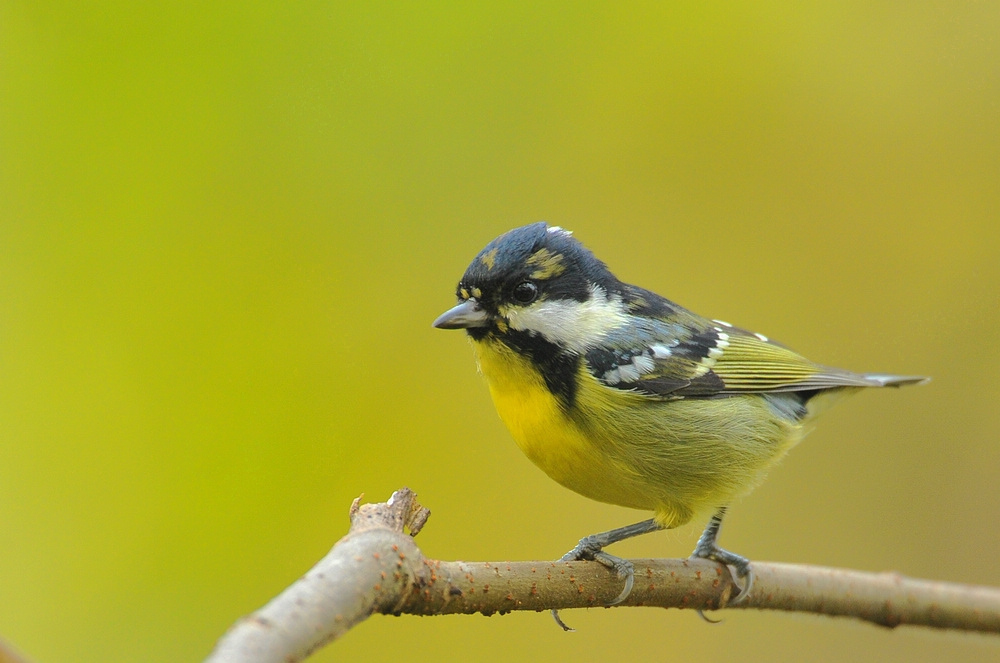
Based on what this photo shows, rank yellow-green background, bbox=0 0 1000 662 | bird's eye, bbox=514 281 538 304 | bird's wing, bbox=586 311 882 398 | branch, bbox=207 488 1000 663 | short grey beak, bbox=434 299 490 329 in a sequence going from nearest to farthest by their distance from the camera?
1. branch, bbox=207 488 1000 663
2. short grey beak, bbox=434 299 490 329
3. bird's eye, bbox=514 281 538 304
4. bird's wing, bbox=586 311 882 398
5. yellow-green background, bbox=0 0 1000 662

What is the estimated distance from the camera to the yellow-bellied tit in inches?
136

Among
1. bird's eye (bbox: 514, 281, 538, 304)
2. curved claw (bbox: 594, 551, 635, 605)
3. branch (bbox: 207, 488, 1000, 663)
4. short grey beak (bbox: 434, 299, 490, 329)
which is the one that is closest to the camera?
branch (bbox: 207, 488, 1000, 663)

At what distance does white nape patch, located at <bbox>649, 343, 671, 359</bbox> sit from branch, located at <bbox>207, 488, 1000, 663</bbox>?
0.87m

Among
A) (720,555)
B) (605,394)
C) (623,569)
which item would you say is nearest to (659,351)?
(605,394)

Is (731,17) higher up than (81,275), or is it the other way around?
(731,17)

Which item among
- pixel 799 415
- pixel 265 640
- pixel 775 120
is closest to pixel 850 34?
pixel 775 120

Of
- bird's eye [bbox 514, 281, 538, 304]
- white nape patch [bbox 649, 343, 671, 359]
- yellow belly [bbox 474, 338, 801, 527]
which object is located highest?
white nape patch [bbox 649, 343, 671, 359]

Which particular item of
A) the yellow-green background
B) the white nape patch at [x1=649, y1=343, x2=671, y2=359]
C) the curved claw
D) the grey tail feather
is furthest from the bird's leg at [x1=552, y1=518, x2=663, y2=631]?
the grey tail feather

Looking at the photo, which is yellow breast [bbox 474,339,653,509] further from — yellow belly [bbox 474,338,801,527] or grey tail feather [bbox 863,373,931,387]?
grey tail feather [bbox 863,373,931,387]

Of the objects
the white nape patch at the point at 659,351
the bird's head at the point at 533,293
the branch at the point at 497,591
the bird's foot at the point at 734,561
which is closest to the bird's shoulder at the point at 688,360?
the white nape patch at the point at 659,351

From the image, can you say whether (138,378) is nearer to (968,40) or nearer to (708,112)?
(708,112)

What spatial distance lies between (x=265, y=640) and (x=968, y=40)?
6451 mm

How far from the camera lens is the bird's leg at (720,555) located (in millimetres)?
3428

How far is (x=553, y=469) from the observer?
11.5 feet
